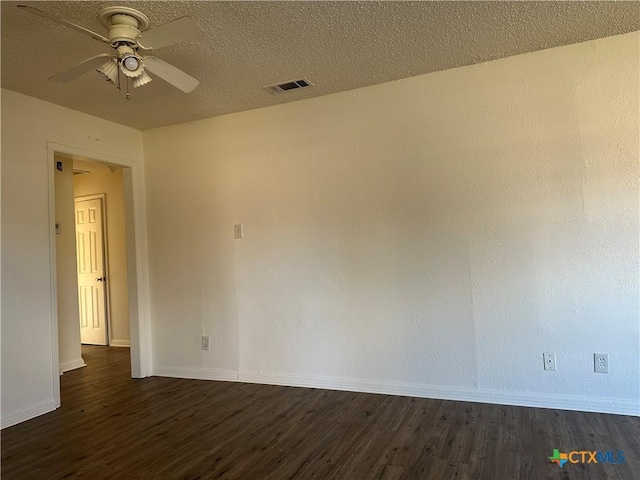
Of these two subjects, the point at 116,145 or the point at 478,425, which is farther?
the point at 116,145

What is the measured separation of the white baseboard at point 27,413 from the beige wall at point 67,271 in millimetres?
1443

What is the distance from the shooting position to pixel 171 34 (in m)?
1.99

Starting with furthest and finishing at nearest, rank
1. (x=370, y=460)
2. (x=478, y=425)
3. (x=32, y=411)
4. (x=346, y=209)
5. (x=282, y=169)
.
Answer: (x=282, y=169) < (x=346, y=209) < (x=32, y=411) < (x=478, y=425) < (x=370, y=460)

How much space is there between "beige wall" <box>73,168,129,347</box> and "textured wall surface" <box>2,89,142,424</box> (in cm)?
234

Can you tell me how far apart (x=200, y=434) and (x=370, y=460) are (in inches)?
43.5

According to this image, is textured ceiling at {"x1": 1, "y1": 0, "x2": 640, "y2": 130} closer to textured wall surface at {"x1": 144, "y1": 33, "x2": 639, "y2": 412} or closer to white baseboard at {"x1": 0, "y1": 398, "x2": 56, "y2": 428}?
textured wall surface at {"x1": 144, "y1": 33, "x2": 639, "y2": 412}

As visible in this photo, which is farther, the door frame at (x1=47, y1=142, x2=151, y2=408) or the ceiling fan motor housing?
the door frame at (x1=47, y1=142, x2=151, y2=408)

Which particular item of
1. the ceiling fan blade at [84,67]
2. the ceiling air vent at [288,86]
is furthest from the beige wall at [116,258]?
the ceiling fan blade at [84,67]

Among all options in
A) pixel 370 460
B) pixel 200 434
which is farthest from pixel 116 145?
pixel 370 460

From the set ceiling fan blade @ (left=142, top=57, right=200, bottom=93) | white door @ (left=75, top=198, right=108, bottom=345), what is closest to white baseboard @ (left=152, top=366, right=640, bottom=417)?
white door @ (left=75, top=198, right=108, bottom=345)

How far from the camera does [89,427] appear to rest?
2.89m

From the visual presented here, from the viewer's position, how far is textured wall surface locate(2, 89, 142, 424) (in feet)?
9.93

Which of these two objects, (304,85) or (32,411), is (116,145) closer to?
(304,85)

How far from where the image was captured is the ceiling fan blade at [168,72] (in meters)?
2.20
